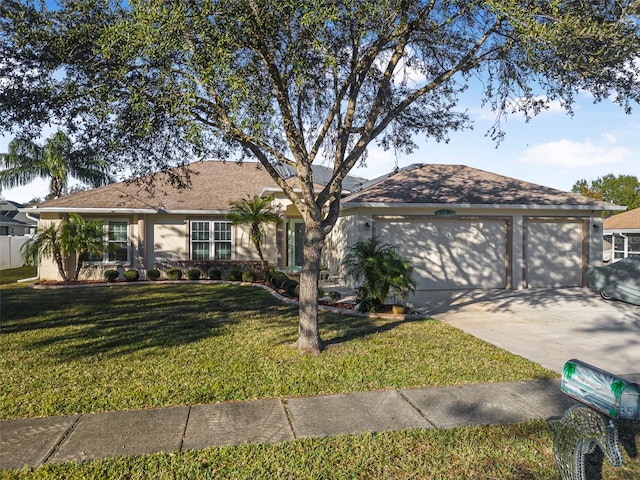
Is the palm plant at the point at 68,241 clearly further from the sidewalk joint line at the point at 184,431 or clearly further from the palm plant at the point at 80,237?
the sidewalk joint line at the point at 184,431

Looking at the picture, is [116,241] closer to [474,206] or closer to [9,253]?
[9,253]

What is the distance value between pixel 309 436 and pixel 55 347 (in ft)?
18.9

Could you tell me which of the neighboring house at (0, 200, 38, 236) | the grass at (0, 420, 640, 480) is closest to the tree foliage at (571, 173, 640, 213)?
the grass at (0, 420, 640, 480)

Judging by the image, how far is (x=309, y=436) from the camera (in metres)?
4.38

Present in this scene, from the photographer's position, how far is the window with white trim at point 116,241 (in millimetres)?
17938

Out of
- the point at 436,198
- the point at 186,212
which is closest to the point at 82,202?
the point at 186,212

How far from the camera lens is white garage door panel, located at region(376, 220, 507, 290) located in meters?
14.8

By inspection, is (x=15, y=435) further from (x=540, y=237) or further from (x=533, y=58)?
(x=540, y=237)

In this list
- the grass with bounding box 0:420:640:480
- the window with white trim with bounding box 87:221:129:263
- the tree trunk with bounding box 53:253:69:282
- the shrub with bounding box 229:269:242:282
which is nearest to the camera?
the grass with bounding box 0:420:640:480

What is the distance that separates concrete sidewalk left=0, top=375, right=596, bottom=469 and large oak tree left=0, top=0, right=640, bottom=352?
2320mm

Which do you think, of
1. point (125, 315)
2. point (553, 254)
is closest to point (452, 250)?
point (553, 254)

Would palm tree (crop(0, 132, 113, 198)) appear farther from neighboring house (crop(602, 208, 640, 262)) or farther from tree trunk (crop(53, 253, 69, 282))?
neighboring house (crop(602, 208, 640, 262))

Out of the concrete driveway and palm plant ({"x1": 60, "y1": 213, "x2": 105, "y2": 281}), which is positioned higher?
palm plant ({"x1": 60, "y1": 213, "x2": 105, "y2": 281})

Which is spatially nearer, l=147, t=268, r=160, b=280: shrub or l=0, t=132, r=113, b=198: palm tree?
l=147, t=268, r=160, b=280: shrub
